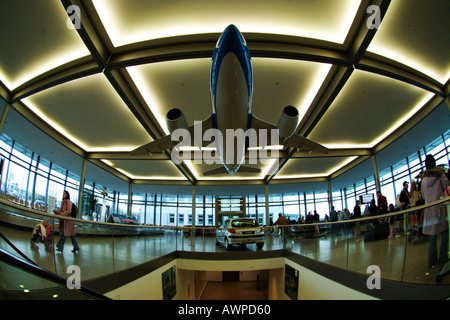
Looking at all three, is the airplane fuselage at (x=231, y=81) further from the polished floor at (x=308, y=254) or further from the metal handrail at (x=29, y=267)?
the metal handrail at (x=29, y=267)

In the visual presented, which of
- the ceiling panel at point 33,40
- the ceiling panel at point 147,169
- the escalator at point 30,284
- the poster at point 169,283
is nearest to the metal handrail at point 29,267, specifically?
the escalator at point 30,284

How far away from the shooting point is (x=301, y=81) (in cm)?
816

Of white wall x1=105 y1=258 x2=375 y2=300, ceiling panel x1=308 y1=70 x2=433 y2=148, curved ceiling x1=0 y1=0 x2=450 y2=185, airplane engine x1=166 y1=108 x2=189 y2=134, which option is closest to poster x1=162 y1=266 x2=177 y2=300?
white wall x1=105 y1=258 x2=375 y2=300

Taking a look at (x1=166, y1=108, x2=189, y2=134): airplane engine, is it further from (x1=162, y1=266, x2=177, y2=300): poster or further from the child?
(x1=162, y1=266, x2=177, y2=300): poster

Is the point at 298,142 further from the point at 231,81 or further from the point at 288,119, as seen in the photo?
the point at 231,81

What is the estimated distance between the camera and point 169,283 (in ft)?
26.6

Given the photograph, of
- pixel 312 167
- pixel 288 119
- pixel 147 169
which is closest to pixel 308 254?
pixel 288 119

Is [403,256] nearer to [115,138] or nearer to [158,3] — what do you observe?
[158,3]

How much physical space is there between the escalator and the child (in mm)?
2480

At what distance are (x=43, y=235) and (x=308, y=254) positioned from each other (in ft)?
22.7

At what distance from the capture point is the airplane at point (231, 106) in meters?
4.64
